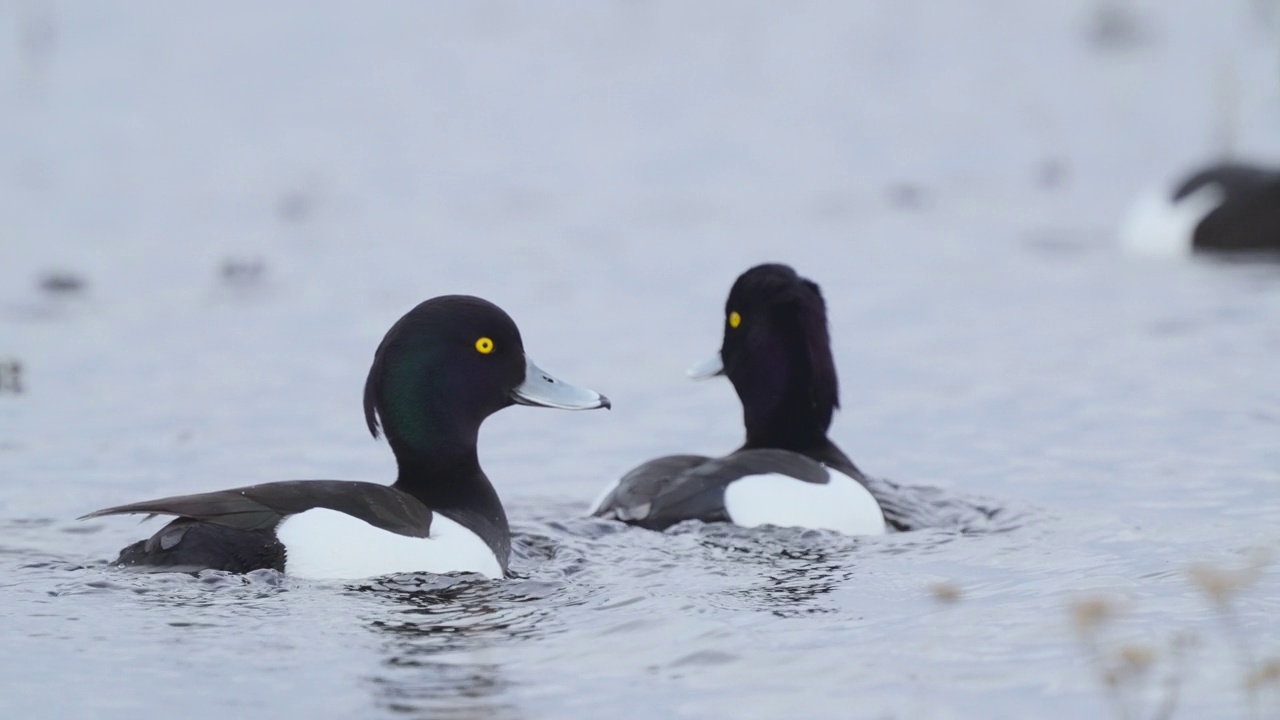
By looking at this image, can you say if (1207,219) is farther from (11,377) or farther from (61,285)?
(11,377)

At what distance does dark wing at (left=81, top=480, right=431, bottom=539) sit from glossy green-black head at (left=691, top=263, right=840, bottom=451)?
1.99 metres

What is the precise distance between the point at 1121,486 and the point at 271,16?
1245 cm

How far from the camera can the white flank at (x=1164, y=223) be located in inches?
521

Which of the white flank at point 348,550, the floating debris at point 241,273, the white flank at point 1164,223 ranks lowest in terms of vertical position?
the white flank at point 348,550

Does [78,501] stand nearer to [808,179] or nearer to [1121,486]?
[1121,486]

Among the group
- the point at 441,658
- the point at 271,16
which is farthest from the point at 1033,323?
the point at 271,16

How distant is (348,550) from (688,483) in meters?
1.51

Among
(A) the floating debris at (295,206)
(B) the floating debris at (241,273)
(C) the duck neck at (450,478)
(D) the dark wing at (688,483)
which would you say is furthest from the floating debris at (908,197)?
(C) the duck neck at (450,478)

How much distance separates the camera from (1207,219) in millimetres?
13539

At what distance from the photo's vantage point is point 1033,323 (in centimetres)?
1098

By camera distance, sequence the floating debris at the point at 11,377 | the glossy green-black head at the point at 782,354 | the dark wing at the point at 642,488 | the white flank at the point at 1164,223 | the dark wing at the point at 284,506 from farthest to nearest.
→ the white flank at the point at 1164,223 → the floating debris at the point at 11,377 → the glossy green-black head at the point at 782,354 → the dark wing at the point at 642,488 → the dark wing at the point at 284,506

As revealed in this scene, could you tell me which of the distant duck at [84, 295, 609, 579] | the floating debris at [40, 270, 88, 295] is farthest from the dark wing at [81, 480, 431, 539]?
the floating debris at [40, 270, 88, 295]

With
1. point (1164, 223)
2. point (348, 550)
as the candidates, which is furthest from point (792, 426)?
point (1164, 223)

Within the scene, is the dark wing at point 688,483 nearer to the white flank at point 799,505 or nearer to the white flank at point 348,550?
the white flank at point 799,505
